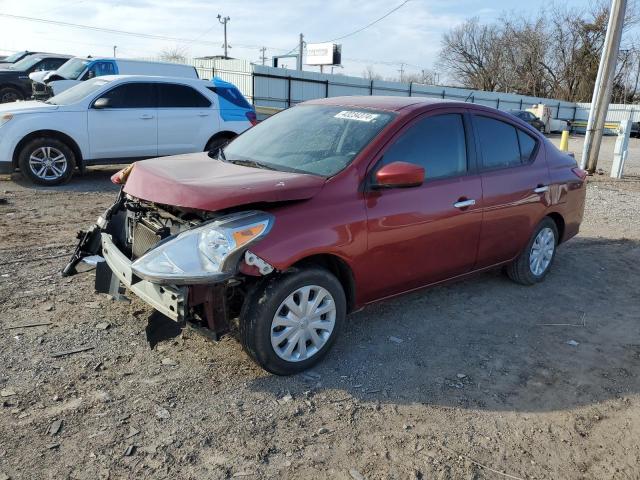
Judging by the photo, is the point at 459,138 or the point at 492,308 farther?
the point at 492,308

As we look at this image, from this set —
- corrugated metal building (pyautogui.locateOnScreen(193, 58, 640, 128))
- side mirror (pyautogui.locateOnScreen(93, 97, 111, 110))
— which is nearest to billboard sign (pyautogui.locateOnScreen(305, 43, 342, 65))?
corrugated metal building (pyautogui.locateOnScreen(193, 58, 640, 128))

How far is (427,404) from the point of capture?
3.28 metres

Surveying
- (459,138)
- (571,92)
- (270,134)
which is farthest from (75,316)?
(571,92)

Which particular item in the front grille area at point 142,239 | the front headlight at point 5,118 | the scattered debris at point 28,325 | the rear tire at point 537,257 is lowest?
the scattered debris at point 28,325

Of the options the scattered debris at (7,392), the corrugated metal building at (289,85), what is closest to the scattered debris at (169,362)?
the scattered debris at (7,392)

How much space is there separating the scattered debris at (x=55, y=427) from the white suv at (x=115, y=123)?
665cm

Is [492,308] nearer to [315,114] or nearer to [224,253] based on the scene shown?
[315,114]

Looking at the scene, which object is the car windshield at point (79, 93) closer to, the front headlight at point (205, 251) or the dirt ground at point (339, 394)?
the dirt ground at point (339, 394)

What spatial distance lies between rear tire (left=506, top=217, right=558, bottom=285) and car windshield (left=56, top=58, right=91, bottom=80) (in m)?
11.1

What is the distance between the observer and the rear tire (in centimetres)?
520

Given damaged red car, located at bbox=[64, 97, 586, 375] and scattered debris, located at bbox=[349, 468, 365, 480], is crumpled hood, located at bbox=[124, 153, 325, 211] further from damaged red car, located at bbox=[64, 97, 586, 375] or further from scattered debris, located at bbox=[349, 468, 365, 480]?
scattered debris, located at bbox=[349, 468, 365, 480]

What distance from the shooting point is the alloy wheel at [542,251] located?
5289 mm

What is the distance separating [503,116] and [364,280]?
86.7 inches

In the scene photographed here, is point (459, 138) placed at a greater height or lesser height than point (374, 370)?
greater
